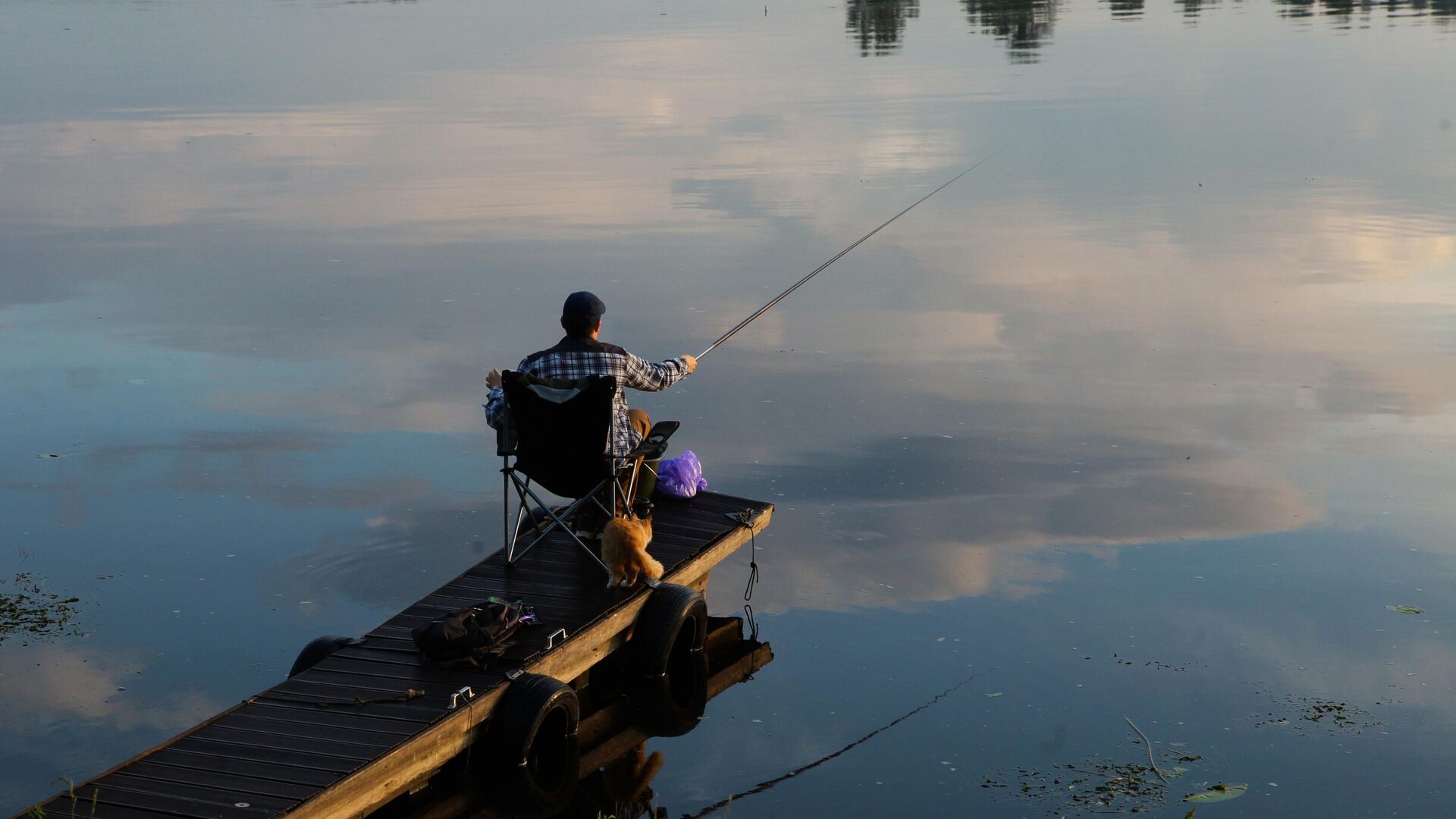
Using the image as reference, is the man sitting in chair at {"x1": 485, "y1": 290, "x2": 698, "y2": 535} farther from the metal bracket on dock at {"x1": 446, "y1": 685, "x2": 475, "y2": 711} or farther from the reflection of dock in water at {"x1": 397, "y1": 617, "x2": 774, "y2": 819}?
the metal bracket on dock at {"x1": 446, "y1": 685, "x2": 475, "y2": 711}

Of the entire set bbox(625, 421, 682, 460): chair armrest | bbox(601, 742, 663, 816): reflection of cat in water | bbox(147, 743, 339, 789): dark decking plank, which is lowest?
bbox(601, 742, 663, 816): reflection of cat in water

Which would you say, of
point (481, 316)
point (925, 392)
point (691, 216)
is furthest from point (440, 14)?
point (925, 392)

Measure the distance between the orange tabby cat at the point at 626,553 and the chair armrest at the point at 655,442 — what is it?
36 cm

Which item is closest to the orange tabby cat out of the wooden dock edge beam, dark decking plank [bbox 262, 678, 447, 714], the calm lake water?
the wooden dock edge beam

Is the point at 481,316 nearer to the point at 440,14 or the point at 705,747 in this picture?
the point at 705,747

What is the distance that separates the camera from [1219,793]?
544 cm

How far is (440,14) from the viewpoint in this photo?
42.3 meters

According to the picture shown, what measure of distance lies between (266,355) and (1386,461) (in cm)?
697

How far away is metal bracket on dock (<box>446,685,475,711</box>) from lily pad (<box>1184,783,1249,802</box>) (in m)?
2.37

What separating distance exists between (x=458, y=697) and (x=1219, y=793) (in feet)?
8.31

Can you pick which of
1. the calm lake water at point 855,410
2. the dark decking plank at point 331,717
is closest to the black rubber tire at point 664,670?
the calm lake water at point 855,410

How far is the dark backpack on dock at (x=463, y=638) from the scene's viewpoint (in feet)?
18.5

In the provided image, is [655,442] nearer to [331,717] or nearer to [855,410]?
[331,717]

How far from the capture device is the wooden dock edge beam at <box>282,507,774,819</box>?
15.9ft
